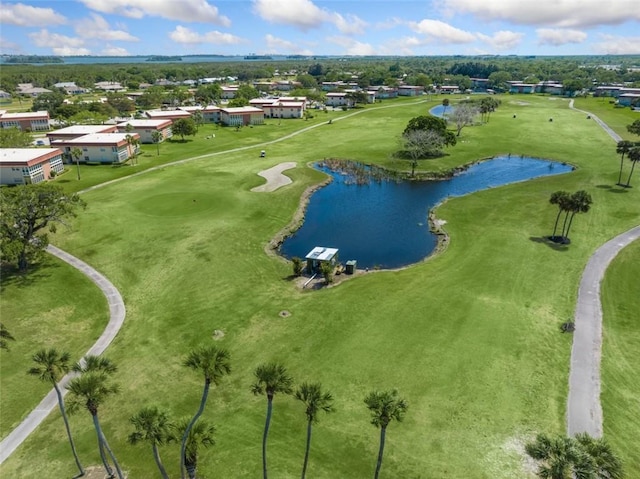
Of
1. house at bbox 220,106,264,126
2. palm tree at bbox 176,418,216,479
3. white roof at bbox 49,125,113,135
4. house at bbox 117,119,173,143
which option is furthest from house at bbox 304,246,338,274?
house at bbox 220,106,264,126

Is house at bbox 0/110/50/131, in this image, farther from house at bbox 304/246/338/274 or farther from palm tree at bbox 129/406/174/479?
palm tree at bbox 129/406/174/479

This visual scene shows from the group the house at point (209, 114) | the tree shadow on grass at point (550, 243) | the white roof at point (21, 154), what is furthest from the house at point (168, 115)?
the tree shadow on grass at point (550, 243)

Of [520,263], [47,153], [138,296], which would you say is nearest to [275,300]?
[138,296]

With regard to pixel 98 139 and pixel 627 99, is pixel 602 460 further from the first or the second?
pixel 627 99

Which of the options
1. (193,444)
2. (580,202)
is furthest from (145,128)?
(193,444)

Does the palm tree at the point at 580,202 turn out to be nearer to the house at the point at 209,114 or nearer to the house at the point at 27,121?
the house at the point at 209,114

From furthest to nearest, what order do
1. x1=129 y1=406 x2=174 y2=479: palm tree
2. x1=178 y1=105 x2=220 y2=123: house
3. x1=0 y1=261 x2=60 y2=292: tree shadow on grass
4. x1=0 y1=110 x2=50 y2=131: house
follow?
x1=178 y1=105 x2=220 y2=123: house, x1=0 y1=110 x2=50 y2=131: house, x1=0 y1=261 x2=60 y2=292: tree shadow on grass, x1=129 y1=406 x2=174 y2=479: palm tree

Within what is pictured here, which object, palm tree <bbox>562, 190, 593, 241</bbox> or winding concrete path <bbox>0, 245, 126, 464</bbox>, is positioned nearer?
winding concrete path <bbox>0, 245, 126, 464</bbox>
